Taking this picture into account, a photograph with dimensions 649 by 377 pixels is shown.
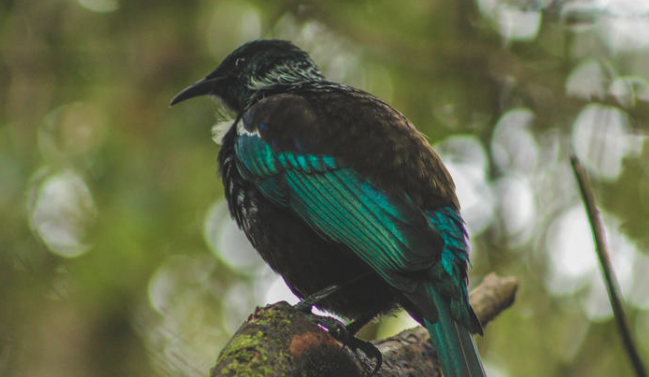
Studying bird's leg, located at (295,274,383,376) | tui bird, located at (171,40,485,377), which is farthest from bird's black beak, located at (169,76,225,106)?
bird's leg, located at (295,274,383,376)

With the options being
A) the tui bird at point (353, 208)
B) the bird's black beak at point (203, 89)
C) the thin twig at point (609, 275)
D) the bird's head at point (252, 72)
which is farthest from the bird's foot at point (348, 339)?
the bird's black beak at point (203, 89)

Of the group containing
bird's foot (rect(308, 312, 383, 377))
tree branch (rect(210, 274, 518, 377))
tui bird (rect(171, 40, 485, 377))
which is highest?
tui bird (rect(171, 40, 485, 377))

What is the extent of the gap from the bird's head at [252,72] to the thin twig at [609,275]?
3023mm

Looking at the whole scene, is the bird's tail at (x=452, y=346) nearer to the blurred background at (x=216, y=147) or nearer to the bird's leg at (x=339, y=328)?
the bird's leg at (x=339, y=328)

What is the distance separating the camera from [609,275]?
1.65 metres

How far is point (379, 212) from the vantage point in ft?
10.4

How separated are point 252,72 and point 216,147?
2.17 metres

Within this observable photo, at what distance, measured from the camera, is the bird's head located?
471 cm

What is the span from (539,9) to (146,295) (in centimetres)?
413

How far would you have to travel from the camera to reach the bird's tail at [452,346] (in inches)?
108

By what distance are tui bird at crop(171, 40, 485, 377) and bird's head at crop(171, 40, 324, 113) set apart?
63 centimetres

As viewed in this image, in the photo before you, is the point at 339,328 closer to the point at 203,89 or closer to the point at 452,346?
the point at 452,346

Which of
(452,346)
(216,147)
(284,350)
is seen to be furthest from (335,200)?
(216,147)

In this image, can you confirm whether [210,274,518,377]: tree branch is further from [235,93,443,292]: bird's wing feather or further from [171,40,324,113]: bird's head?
[171,40,324,113]: bird's head
